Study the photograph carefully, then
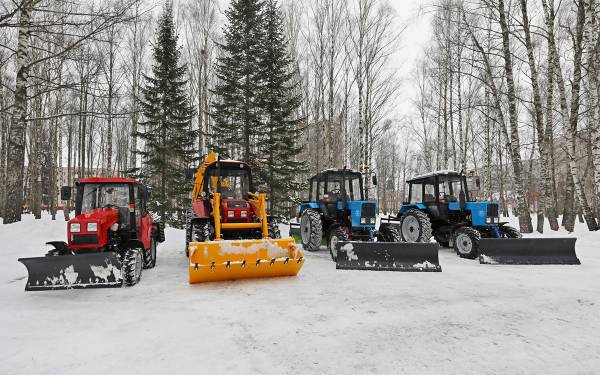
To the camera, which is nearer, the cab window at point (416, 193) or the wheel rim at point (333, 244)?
the wheel rim at point (333, 244)

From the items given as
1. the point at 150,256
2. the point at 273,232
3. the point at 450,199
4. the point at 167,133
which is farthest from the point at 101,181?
the point at 167,133

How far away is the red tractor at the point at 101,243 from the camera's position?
202 inches

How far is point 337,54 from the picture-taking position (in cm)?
1966

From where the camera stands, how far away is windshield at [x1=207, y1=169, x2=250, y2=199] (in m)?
8.02

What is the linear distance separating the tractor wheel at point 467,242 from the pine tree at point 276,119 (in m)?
10.0

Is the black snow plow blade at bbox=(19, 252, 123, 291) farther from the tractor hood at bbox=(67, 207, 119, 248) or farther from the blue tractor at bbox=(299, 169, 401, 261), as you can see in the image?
the blue tractor at bbox=(299, 169, 401, 261)

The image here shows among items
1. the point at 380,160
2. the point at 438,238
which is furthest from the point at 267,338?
the point at 380,160

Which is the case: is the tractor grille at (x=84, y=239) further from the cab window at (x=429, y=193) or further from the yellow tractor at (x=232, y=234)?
the cab window at (x=429, y=193)

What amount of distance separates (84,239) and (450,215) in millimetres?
8925

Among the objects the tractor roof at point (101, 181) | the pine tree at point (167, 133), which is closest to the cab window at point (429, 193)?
the tractor roof at point (101, 181)

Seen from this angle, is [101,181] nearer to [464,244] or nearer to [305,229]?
[305,229]

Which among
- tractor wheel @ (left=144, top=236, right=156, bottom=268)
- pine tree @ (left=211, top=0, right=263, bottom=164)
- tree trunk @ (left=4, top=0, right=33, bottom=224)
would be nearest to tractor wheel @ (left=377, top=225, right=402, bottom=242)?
Result: tractor wheel @ (left=144, top=236, right=156, bottom=268)

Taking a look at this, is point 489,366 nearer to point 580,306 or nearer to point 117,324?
point 580,306

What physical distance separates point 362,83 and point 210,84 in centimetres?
1235
